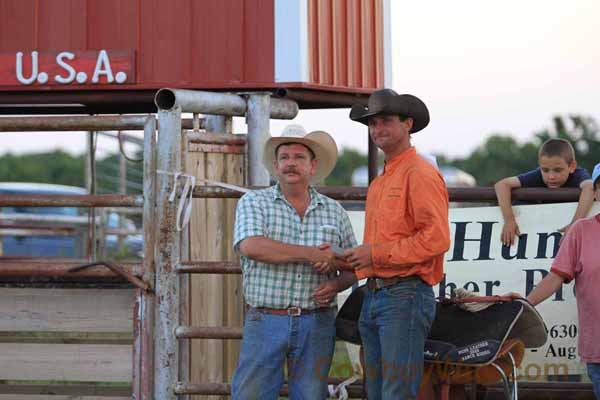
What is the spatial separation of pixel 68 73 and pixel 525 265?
3102 mm

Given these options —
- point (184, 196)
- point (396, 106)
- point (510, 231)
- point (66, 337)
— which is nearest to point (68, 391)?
point (66, 337)

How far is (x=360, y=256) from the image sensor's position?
5.07 metres

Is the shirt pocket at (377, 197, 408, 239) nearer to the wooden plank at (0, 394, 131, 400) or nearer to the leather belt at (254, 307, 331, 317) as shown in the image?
the leather belt at (254, 307, 331, 317)

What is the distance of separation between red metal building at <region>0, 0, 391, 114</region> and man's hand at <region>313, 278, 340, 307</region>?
209 centimetres

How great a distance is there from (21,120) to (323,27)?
2123 millimetres

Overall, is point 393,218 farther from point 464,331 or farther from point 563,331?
point 563,331

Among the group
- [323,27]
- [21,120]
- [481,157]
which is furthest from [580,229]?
[481,157]

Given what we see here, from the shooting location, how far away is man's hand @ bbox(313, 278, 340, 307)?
17.6ft

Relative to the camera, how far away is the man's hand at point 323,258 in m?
5.28

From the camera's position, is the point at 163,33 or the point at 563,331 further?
the point at 163,33

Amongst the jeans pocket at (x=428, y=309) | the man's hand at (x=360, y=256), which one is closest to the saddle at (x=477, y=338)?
the jeans pocket at (x=428, y=309)

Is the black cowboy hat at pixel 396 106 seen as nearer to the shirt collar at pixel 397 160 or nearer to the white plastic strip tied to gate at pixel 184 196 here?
the shirt collar at pixel 397 160

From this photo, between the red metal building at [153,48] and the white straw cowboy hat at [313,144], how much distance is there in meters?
1.49

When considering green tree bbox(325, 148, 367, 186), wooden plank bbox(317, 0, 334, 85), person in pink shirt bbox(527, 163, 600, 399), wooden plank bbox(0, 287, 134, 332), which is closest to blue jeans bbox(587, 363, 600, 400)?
person in pink shirt bbox(527, 163, 600, 399)
